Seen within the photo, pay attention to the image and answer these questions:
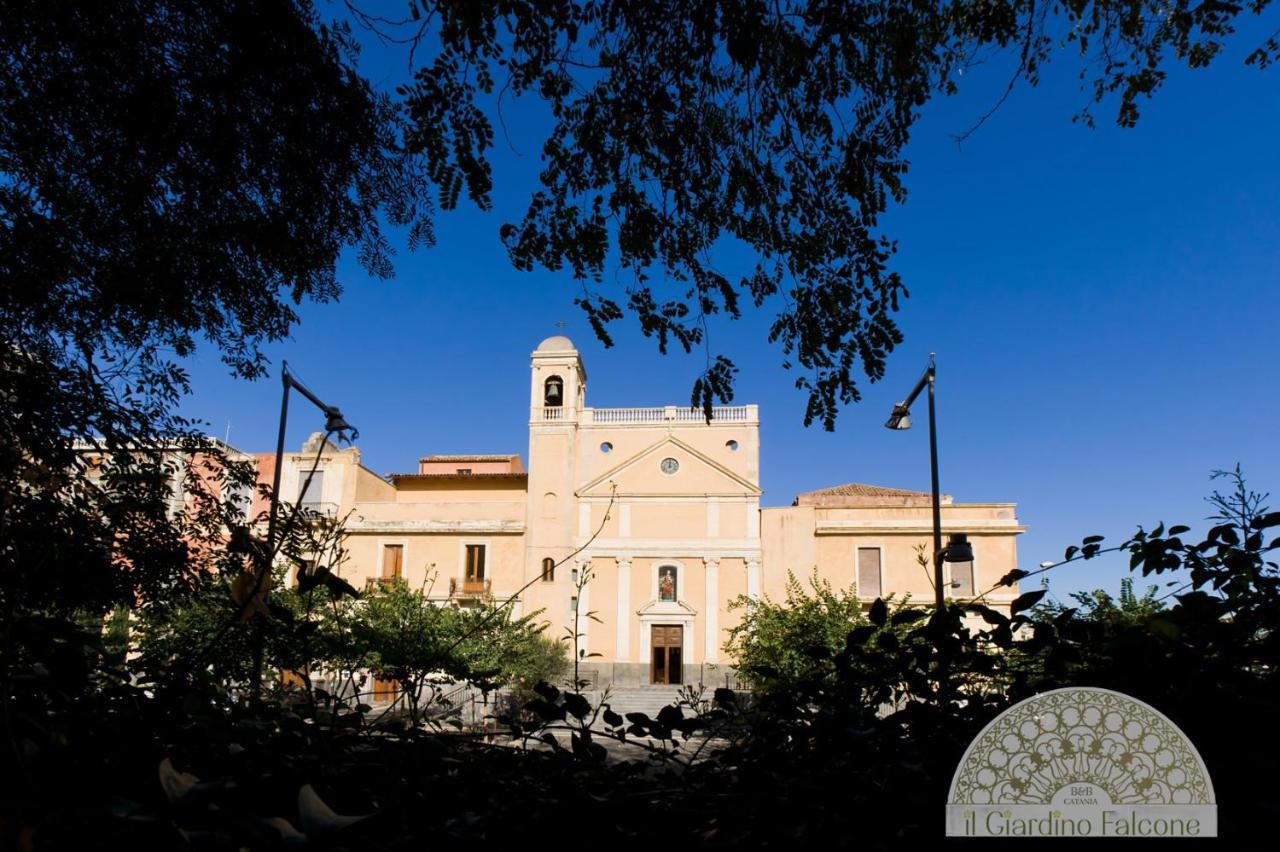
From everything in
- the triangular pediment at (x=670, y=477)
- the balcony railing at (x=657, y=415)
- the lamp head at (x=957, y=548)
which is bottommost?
the lamp head at (x=957, y=548)

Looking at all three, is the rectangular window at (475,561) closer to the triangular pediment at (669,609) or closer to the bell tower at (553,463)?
the bell tower at (553,463)

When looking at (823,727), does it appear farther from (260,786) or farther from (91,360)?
(91,360)

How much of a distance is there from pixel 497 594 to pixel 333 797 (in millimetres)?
27423

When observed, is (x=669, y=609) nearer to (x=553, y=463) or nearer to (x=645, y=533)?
(x=645, y=533)

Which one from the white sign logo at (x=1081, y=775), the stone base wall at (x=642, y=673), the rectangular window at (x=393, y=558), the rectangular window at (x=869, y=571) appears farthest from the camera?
the rectangular window at (x=393, y=558)

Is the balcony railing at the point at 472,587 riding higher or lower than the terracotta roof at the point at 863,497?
lower

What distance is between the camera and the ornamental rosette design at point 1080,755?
4.81 feet

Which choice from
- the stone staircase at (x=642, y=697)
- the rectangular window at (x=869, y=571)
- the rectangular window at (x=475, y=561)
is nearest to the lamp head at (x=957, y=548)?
the stone staircase at (x=642, y=697)

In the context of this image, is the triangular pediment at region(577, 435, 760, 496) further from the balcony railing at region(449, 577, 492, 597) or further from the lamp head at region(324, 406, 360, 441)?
the lamp head at region(324, 406, 360, 441)

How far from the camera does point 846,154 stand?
11.8ft

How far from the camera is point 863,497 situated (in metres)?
29.9

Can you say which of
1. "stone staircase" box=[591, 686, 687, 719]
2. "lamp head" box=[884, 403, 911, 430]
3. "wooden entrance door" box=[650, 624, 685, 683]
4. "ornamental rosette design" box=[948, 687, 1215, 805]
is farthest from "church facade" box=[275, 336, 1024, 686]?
"ornamental rosette design" box=[948, 687, 1215, 805]

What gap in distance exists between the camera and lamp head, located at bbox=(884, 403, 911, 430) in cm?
1192

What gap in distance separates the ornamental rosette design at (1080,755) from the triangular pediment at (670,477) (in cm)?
2646
